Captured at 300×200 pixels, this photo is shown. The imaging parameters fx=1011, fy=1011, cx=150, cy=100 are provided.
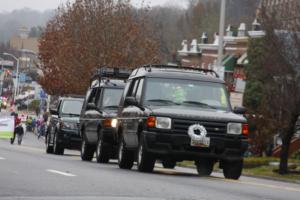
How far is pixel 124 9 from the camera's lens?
6181 centimetres

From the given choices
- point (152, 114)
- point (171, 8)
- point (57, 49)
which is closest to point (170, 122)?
point (152, 114)

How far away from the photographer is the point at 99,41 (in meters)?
59.8

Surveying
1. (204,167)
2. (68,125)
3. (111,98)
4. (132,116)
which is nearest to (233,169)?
(204,167)

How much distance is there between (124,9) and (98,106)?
36557mm

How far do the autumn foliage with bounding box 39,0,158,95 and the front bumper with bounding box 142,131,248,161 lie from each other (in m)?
39.1

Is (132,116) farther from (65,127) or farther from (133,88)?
(65,127)

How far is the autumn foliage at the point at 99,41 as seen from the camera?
5909cm

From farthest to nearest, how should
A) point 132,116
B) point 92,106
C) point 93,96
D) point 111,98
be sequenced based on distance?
point 93,96 → point 111,98 → point 92,106 → point 132,116

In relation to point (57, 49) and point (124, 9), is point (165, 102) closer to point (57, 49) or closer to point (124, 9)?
point (124, 9)

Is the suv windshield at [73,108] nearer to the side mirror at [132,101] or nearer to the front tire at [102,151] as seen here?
the front tire at [102,151]

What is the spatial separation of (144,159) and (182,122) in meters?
1.27

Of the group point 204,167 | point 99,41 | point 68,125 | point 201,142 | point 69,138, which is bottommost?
point 69,138

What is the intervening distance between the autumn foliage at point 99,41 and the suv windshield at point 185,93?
3771 centimetres

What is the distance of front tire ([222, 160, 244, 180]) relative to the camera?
1908 cm
